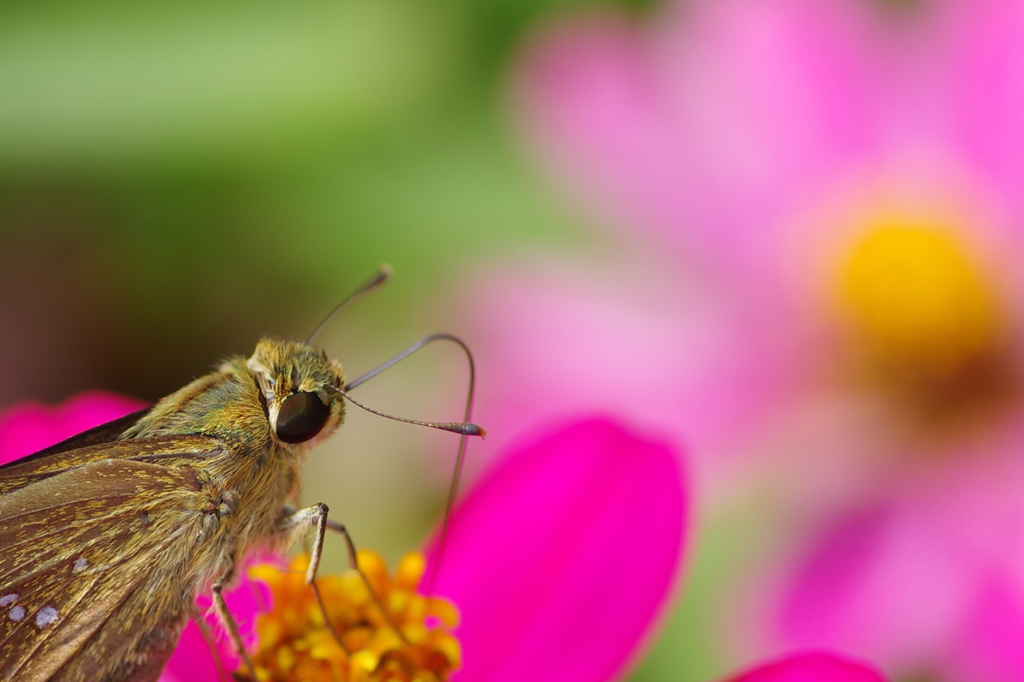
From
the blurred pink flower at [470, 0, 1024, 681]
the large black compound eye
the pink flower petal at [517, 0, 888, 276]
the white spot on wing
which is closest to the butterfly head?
the large black compound eye

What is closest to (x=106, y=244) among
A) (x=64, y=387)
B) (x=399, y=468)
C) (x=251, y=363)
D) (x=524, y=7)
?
(x=64, y=387)

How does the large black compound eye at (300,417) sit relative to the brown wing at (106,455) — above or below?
above

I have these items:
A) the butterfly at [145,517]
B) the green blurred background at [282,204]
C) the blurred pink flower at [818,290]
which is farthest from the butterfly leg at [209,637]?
the green blurred background at [282,204]

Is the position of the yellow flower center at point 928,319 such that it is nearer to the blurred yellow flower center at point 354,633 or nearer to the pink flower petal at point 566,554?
the pink flower petal at point 566,554

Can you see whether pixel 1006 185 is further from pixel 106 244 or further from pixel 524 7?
pixel 106 244

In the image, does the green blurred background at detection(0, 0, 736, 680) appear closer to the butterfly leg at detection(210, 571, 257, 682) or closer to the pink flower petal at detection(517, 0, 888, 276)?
the pink flower petal at detection(517, 0, 888, 276)

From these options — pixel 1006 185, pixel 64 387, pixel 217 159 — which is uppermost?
pixel 1006 185

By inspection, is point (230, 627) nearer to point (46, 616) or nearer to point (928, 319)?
point (46, 616)
